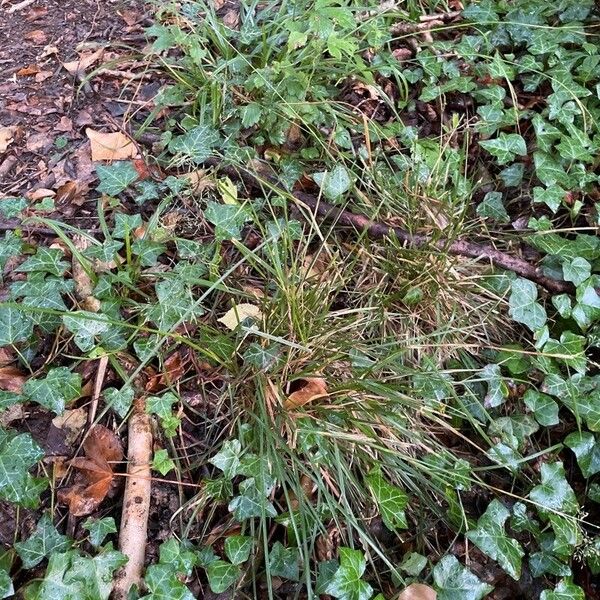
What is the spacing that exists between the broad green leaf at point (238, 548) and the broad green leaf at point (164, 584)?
13 cm

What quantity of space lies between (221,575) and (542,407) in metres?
0.98

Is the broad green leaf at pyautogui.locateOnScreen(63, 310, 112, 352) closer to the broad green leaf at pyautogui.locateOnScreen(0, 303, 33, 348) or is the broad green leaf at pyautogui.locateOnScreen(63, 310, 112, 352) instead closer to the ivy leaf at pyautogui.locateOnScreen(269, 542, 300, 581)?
the broad green leaf at pyautogui.locateOnScreen(0, 303, 33, 348)

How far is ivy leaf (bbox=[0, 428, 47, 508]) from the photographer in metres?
1.45

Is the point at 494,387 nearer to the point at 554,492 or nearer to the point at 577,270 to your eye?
the point at 554,492

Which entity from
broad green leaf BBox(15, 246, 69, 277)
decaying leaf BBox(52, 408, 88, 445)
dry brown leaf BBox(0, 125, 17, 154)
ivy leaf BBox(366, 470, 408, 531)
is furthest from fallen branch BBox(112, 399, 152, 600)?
dry brown leaf BBox(0, 125, 17, 154)

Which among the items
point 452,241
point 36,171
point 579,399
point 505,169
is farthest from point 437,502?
point 36,171

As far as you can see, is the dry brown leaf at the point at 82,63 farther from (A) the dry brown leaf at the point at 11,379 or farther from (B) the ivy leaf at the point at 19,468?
(B) the ivy leaf at the point at 19,468

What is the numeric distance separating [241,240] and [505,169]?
3.20ft

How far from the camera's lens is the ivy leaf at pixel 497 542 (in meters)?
1.46

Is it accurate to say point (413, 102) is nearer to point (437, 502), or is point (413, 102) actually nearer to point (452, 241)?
point (452, 241)

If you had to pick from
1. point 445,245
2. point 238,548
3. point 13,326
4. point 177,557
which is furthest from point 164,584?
point 445,245

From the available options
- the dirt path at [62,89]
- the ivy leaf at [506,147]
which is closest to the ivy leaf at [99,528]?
the dirt path at [62,89]

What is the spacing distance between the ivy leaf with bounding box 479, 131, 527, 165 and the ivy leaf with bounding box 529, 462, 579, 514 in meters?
1.06

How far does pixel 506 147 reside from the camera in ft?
6.90
